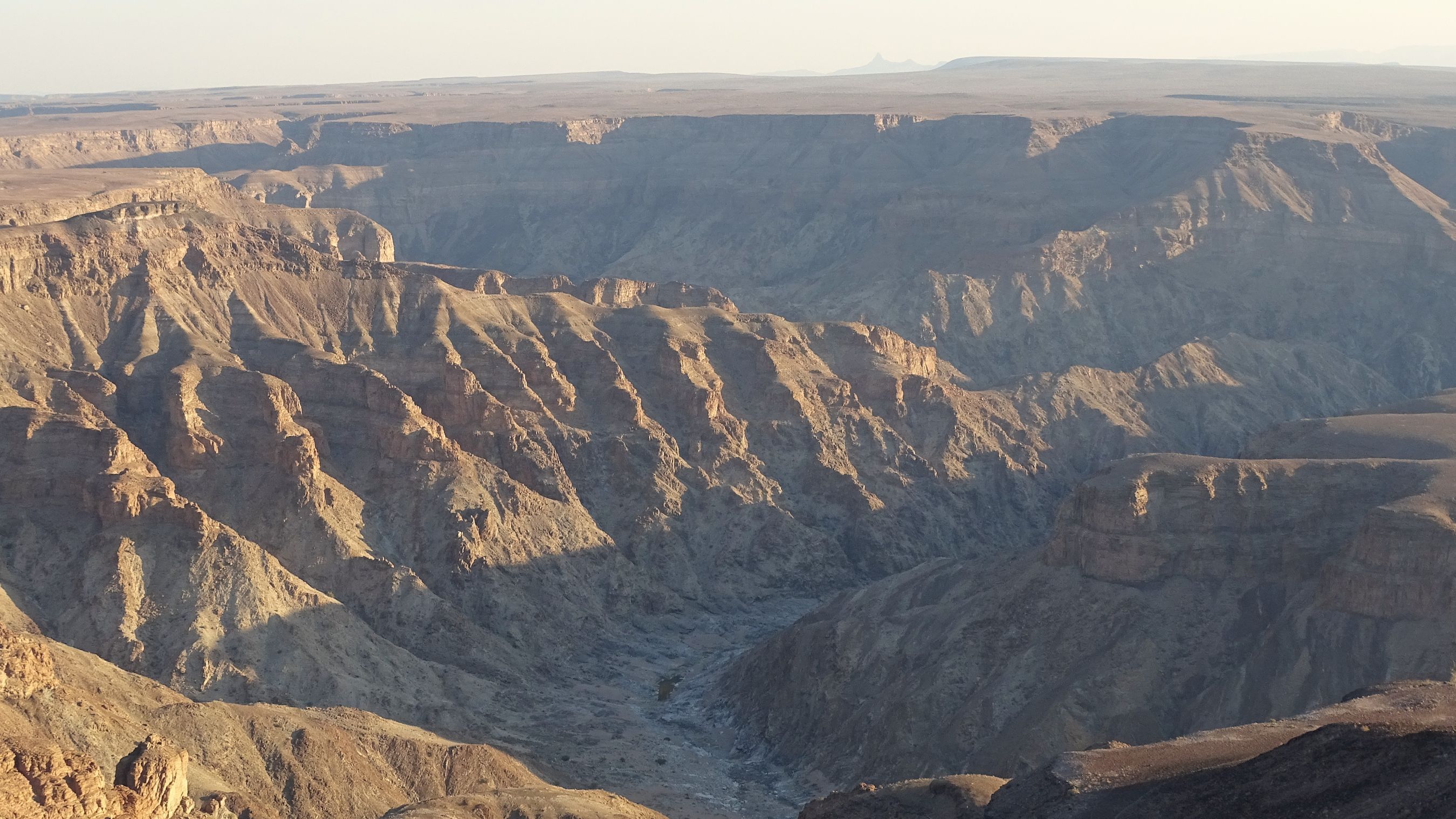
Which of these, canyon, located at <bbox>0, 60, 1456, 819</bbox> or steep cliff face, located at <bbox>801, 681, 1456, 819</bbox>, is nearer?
steep cliff face, located at <bbox>801, 681, 1456, 819</bbox>

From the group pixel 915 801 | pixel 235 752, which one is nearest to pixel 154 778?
pixel 235 752

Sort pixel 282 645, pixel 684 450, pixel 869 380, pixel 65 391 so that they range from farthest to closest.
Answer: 1. pixel 869 380
2. pixel 684 450
3. pixel 65 391
4. pixel 282 645

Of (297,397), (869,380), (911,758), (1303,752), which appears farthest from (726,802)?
(869,380)

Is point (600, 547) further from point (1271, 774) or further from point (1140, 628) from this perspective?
point (1271, 774)

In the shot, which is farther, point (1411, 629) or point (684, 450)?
point (684, 450)

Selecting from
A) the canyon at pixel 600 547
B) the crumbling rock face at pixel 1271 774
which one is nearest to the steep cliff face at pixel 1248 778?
the crumbling rock face at pixel 1271 774

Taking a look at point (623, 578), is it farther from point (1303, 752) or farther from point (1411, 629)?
point (1303, 752)

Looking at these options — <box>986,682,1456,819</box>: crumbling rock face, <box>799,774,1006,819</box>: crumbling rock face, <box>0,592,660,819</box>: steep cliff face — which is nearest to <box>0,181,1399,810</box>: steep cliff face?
<box>0,592,660,819</box>: steep cliff face

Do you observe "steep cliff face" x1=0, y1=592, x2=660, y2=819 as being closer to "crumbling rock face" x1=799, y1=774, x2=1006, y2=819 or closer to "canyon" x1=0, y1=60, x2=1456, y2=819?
"canyon" x1=0, y1=60, x2=1456, y2=819
